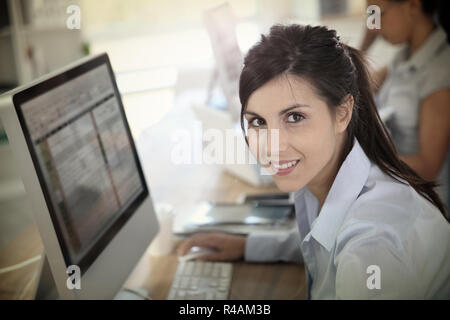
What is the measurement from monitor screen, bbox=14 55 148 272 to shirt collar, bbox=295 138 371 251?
0.41 m

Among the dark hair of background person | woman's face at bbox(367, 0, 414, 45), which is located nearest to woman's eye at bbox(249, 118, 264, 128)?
woman's face at bbox(367, 0, 414, 45)

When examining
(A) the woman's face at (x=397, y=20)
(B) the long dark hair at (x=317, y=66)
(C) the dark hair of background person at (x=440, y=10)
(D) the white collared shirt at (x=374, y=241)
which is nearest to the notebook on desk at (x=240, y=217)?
Result: (D) the white collared shirt at (x=374, y=241)

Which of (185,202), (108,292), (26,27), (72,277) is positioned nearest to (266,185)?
(185,202)

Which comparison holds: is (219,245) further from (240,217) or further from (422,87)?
(422,87)

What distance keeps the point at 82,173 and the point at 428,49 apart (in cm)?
120

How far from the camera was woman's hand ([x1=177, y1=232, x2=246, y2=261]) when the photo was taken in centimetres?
112

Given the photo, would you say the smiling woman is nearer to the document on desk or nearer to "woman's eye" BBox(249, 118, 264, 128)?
"woman's eye" BBox(249, 118, 264, 128)

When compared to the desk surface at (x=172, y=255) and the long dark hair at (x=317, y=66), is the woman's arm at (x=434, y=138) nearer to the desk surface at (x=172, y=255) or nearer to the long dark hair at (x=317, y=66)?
the desk surface at (x=172, y=255)

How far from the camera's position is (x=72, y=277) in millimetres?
821

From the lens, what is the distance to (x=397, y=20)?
1.47m

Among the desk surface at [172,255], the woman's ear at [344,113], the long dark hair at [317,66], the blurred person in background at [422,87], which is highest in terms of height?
the long dark hair at [317,66]

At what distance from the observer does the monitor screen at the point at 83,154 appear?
78cm

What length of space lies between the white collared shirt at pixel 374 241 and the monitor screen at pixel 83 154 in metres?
0.40

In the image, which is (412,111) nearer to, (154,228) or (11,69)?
(154,228)
